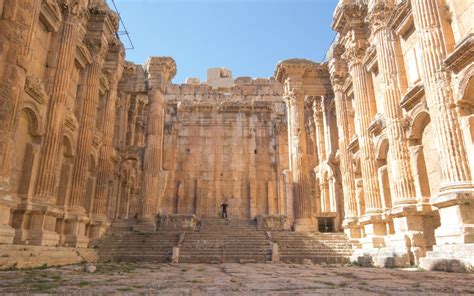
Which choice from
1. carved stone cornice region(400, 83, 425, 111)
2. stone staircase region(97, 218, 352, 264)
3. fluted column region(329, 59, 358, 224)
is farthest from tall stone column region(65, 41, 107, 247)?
carved stone cornice region(400, 83, 425, 111)

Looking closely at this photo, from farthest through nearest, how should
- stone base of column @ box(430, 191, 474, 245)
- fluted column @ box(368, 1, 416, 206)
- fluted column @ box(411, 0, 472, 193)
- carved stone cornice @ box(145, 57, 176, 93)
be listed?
carved stone cornice @ box(145, 57, 176, 93)
fluted column @ box(368, 1, 416, 206)
fluted column @ box(411, 0, 472, 193)
stone base of column @ box(430, 191, 474, 245)

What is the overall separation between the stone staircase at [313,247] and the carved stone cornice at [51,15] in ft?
43.6

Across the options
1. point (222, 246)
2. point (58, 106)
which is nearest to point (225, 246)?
point (222, 246)

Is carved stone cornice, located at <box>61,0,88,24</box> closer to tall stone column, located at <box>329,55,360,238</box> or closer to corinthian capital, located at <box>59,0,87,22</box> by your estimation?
corinthian capital, located at <box>59,0,87,22</box>

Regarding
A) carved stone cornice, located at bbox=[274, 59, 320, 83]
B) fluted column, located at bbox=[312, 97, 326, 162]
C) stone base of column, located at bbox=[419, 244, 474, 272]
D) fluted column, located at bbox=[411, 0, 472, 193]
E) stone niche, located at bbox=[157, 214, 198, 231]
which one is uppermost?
carved stone cornice, located at bbox=[274, 59, 320, 83]

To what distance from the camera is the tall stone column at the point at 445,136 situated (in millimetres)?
8930

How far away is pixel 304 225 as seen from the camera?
771 inches

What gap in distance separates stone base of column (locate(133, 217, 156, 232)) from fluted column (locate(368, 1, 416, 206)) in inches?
484

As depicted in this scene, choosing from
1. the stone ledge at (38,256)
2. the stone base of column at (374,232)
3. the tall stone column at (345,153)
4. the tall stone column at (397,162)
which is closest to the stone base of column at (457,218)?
the tall stone column at (397,162)

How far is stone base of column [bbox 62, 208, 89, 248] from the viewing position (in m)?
14.5

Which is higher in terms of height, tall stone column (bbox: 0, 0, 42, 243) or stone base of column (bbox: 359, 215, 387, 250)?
tall stone column (bbox: 0, 0, 42, 243)

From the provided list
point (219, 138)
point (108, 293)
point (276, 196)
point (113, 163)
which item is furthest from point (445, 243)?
point (219, 138)

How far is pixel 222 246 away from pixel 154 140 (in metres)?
9.06

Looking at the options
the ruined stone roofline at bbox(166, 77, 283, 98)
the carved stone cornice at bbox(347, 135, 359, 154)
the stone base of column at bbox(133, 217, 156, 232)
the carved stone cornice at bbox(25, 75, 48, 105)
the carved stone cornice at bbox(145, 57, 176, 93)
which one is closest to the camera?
the carved stone cornice at bbox(25, 75, 48, 105)
